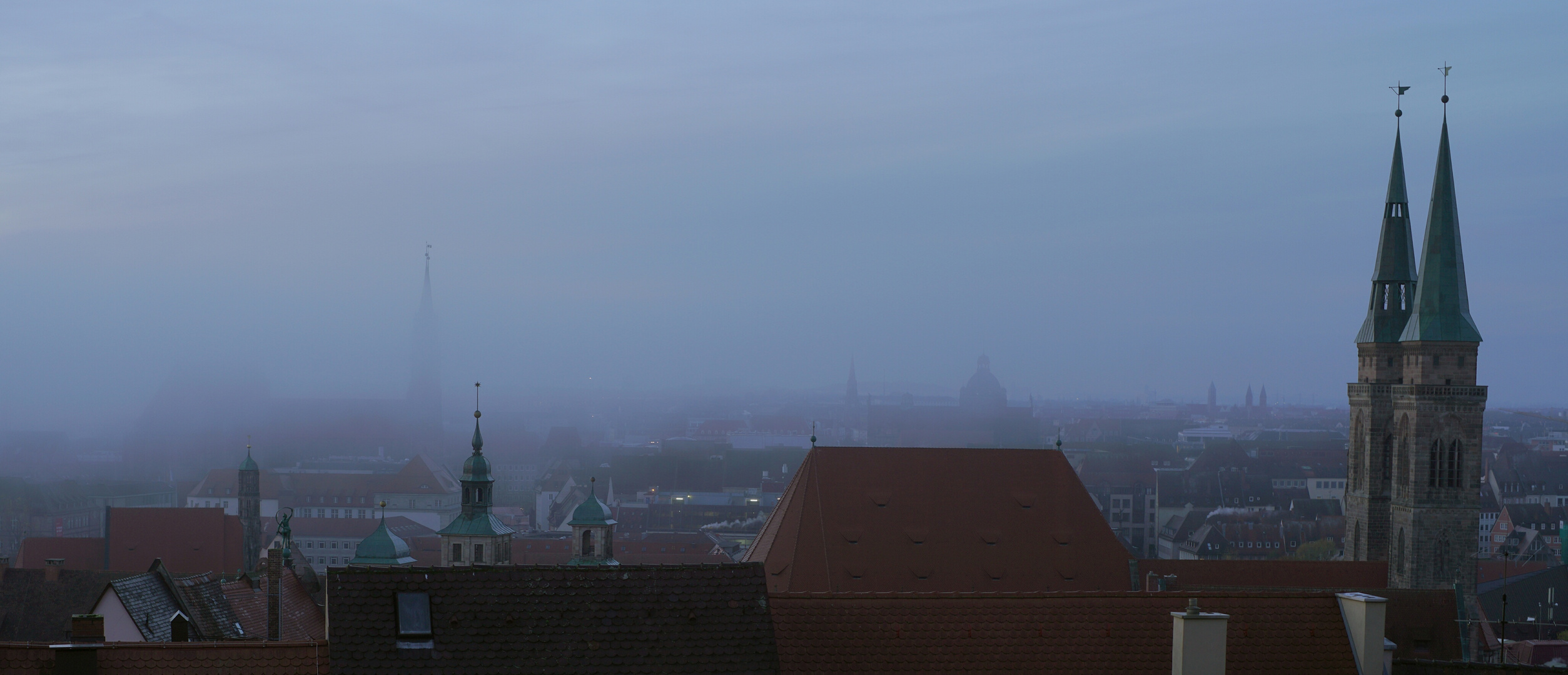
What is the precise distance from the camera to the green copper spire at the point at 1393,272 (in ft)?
187

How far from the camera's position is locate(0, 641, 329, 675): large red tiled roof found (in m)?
16.1

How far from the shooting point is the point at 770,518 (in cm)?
4331

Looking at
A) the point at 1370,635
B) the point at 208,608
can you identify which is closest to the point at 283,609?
the point at 208,608

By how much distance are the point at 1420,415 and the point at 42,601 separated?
4820cm

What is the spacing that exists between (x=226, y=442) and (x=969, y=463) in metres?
136

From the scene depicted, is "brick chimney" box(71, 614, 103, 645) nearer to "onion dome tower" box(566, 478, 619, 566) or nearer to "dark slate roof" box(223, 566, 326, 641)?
"dark slate roof" box(223, 566, 326, 641)

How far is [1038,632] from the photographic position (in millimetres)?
18219

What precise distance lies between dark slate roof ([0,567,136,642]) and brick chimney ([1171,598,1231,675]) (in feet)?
120

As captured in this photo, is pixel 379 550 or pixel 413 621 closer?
pixel 413 621

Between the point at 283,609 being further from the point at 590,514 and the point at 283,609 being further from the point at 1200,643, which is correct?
the point at 1200,643

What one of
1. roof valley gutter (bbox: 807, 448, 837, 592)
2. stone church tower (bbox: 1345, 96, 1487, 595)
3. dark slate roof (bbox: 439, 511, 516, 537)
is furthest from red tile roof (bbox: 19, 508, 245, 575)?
stone church tower (bbox: 1345, 96, 1487, 595)

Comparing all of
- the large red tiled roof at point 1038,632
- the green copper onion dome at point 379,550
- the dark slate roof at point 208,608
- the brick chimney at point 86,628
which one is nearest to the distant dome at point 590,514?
the green copper onion dome at point 379,550

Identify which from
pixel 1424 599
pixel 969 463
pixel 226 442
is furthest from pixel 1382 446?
pixel 226 442

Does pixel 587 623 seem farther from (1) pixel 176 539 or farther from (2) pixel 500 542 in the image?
(1) pixel 176 539
